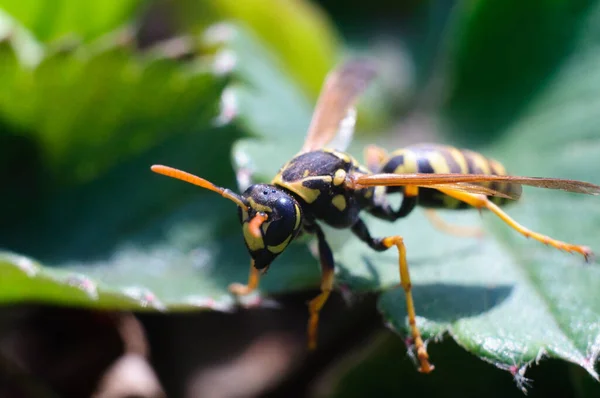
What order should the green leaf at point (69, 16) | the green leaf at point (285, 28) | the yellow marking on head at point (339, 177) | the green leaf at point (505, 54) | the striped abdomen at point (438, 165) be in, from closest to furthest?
1. the yellow marking on head at point (339, 177)
2. the striped abdomen at point (438, 165)
3. the green leaf at point (69, 16)
4. the green leaf at point (505, 54)
5. the green leaf at point (285, 28)

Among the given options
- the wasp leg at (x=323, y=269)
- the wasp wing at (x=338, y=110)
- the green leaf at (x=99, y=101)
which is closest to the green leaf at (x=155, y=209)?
the green leaf at (x=99, y=101)

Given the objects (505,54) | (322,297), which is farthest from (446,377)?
(505,54)

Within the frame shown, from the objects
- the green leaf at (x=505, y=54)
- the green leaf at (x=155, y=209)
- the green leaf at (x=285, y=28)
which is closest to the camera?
the green leaf at (x=155, y=209)

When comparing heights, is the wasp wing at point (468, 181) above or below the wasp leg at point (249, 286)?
below

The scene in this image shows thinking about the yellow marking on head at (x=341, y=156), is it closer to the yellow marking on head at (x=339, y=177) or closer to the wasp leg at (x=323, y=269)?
the yellow marking on head at (x=339, y=177)

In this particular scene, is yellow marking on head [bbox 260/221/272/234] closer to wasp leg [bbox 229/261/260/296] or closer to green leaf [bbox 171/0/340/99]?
wasp leg [bbox 229/261/260/296]

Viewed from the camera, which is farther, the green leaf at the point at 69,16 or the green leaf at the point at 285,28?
the green leaf at the point at 285,28

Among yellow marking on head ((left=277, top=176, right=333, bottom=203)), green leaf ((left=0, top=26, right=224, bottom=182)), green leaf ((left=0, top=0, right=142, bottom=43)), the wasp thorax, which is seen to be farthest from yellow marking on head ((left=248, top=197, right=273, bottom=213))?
green leaf ((left=0, top=0, right=142, bottom=43))

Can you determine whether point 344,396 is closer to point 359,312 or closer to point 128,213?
point 359,312
